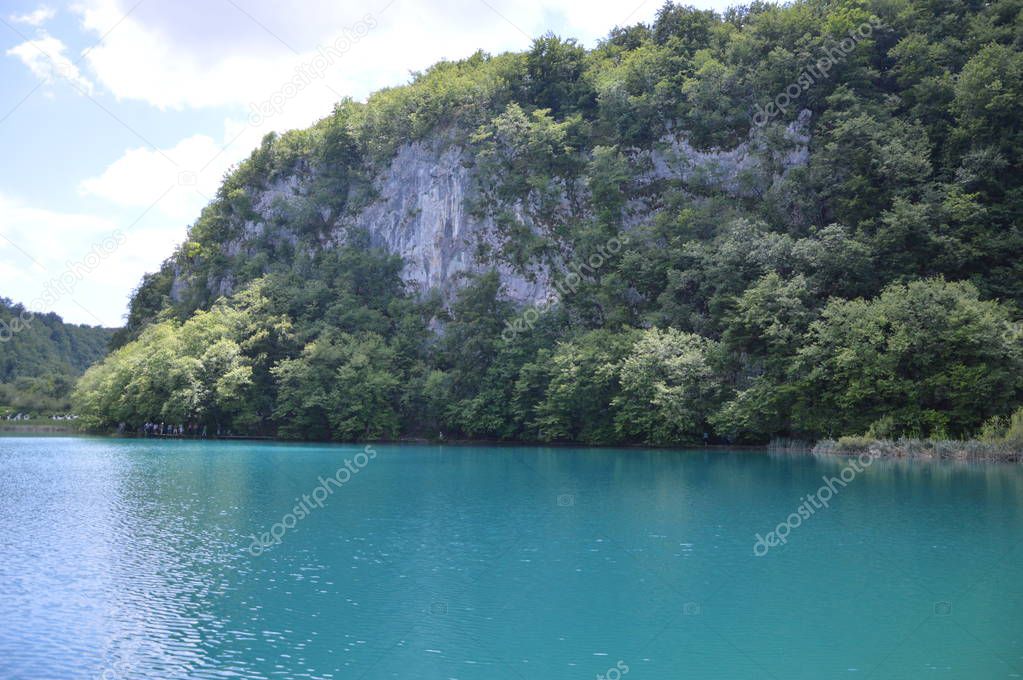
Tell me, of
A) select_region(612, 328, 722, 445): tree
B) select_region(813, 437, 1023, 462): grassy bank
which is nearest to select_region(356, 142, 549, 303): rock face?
select_region(612, 328, 722, 445): tree

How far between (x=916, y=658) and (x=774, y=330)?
3376 centimetres

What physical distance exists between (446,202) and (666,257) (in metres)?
23.9

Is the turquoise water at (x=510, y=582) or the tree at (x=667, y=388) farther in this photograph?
the tree at (x=667, y=388)

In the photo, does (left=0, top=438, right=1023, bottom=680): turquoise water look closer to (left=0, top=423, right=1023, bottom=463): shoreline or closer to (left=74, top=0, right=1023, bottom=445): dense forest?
(left=0, top=423, right=1023, bottom=463): shoreline

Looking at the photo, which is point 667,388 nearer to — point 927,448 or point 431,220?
point 927,448

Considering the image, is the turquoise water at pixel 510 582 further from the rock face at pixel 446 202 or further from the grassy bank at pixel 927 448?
the rock face at pixel 446 202

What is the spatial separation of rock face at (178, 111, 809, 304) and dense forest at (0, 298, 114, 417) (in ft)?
85.5

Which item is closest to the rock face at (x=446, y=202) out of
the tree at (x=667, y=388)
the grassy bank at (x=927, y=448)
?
the tree at (x=667, y=388)

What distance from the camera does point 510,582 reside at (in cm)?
1441

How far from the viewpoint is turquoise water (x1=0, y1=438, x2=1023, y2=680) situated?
34.4ft

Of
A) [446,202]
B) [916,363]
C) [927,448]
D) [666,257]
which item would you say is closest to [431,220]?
[446,202]

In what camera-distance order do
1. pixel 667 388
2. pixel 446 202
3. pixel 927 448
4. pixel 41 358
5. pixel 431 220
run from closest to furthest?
1. pixel 927 448
2. pixel 667 388
3. pixel 446 202
4. pixel 431 220
5. pixel 41 358

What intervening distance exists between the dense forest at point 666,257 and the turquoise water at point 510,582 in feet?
48.5

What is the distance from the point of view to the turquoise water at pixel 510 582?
10500 millimetres
